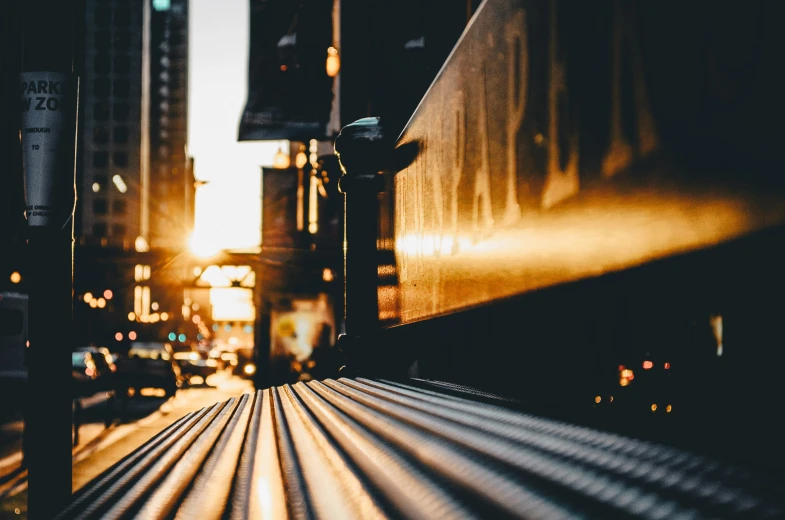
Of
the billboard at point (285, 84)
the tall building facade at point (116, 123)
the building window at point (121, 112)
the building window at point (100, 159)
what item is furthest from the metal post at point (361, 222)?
the building window at point (121, 112)

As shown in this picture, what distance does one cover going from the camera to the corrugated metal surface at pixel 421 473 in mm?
1240

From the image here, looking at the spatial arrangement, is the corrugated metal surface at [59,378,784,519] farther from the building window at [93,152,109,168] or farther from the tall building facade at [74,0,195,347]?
the building window at [93,152,109,168]

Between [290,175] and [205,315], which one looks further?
[205,315]

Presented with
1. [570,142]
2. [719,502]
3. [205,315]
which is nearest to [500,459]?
[719,502]

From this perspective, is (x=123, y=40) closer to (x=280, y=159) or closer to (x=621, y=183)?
(x=280, y=159)

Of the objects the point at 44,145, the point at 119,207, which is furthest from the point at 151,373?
the point at 119,207

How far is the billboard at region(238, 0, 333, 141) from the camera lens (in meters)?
14.7

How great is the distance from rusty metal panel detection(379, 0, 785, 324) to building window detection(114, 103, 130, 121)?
103 meters

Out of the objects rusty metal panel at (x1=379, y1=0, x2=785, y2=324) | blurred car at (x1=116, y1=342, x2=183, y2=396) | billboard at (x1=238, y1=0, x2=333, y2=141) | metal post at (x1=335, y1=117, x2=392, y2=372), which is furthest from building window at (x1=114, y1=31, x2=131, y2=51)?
rusty metal panel at (x1=379, y1=0, x2=785, y2=324)

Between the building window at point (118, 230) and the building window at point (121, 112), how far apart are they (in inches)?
574

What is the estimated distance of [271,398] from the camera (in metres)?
4.79

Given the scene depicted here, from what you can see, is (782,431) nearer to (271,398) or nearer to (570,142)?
(570,142)

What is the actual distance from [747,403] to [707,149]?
1153 mm

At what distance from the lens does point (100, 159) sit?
96.3 m
